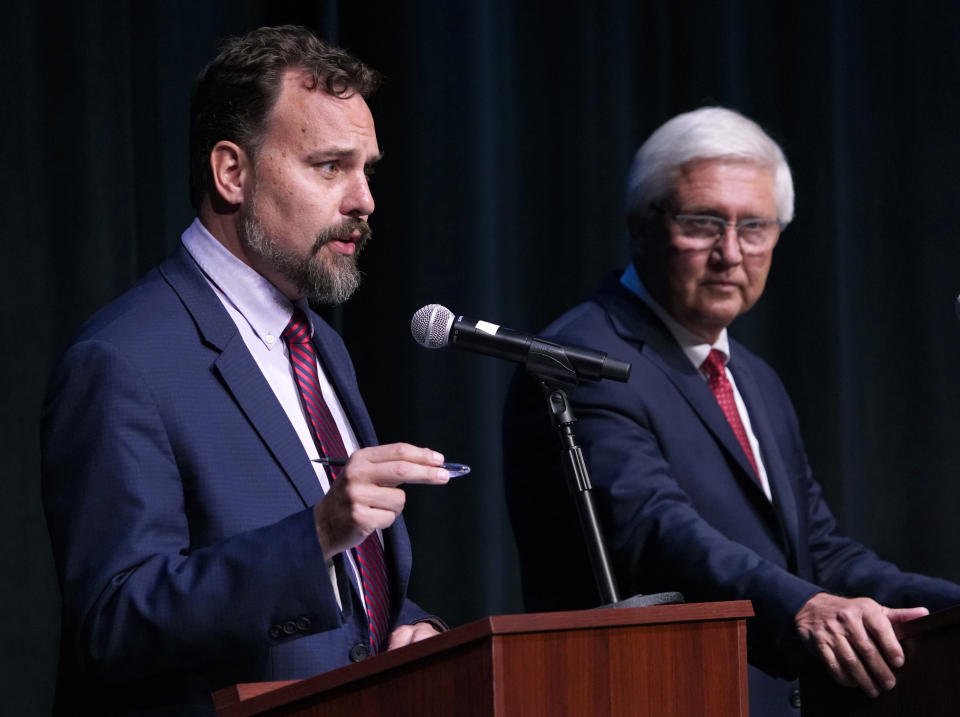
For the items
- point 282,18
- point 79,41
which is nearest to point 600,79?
point 282,18

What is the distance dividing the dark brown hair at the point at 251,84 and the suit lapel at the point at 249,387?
257 mm

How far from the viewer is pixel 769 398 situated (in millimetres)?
3059

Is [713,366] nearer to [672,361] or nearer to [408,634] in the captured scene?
[672,361]

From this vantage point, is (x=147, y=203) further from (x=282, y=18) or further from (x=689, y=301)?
(x=689, y=301)

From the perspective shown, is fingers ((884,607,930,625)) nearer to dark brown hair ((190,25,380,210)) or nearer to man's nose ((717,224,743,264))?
man's nose ((717,224,743,264))

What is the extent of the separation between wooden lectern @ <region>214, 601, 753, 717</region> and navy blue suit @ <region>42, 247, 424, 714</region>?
0.69 feet

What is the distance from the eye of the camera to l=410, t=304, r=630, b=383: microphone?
6.16 ft

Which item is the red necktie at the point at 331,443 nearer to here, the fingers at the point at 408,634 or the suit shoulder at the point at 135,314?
the fingers at the point at 408,634

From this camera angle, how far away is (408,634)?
2.08m

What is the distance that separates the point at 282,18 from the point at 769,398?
1.59 meters

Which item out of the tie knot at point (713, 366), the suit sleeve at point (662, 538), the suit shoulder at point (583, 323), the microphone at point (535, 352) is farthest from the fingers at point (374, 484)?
Answer: the tie knot at point (713, 366)

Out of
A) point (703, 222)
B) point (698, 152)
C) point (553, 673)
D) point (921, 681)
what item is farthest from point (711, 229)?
point (553, 673)

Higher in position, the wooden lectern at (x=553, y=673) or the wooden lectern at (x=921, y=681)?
the wooden lectern at (x=553, y=673)

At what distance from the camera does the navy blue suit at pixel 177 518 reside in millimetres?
1712
